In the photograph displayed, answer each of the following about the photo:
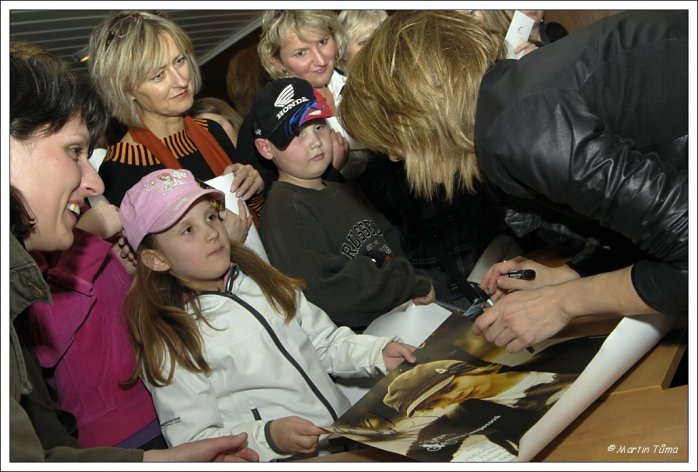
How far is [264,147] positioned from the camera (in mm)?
2574

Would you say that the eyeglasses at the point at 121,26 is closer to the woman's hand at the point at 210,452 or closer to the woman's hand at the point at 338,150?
the woman's hand at the point at 338,150

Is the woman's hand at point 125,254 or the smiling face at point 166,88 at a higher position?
the smiling face at point 166,88

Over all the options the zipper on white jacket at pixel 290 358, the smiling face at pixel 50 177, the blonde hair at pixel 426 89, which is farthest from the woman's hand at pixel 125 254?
the blonde hair at pixel 426 89

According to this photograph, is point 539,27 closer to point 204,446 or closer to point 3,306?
point 204,446

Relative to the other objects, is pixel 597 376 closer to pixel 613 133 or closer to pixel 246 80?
pixel 613 133

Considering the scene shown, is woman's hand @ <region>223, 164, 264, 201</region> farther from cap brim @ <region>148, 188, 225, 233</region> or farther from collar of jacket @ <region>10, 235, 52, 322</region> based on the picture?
collar of jacket @ <region>10, 235, 52, 322</region>

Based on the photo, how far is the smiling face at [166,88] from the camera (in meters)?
2.56

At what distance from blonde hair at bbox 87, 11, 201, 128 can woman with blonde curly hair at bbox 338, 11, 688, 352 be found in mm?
1169

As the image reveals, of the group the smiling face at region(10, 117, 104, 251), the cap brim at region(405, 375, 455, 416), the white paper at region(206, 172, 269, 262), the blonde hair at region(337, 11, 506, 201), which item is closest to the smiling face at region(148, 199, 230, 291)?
the white paper at region(206, 172, 269, 262)

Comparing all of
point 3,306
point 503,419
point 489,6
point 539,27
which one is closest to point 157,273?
point 3,306

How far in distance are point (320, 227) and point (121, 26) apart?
3.22ft

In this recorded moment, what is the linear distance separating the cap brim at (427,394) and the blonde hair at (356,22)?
2.09m

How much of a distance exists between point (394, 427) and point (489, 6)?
124 centimetres

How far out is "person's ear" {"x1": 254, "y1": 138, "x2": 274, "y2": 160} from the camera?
101 inches
